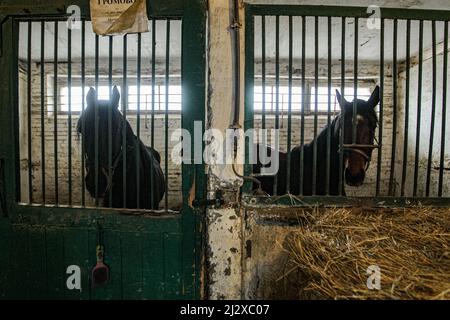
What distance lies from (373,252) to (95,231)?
5.87 ft

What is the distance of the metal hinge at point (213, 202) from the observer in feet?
Result: 6.33

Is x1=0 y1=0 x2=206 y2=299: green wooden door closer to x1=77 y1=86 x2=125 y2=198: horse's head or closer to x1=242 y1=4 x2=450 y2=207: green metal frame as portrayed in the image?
x1=242 y1=4 x2=450 y2=207: green metal frame

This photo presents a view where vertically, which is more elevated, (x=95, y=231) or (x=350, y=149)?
(x=350, y=149)

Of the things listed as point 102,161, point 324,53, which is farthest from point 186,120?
point 324,53

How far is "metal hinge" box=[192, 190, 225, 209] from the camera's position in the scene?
1930 millimetres

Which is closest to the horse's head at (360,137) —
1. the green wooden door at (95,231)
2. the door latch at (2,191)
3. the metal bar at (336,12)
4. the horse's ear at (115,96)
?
the metal bar at (336,12)

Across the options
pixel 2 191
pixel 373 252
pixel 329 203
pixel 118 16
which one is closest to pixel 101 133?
pixel 2 191

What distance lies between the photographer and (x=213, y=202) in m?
1.93

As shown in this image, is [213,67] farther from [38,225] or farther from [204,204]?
[38,225]

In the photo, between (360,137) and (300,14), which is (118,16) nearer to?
(300,14)

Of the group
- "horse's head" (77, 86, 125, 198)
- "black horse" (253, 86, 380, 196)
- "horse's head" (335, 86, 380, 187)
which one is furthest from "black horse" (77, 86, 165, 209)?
"horse's head" (335, 86, 380, 187)

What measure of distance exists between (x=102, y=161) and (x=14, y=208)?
70 cm

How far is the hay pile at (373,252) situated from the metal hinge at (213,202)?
0.55 meters

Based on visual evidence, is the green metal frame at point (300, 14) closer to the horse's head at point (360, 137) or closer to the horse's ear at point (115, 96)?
the horse's head at point (360, 137)
